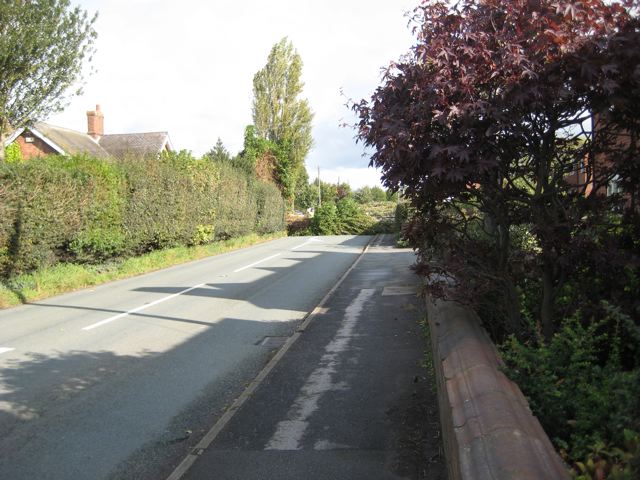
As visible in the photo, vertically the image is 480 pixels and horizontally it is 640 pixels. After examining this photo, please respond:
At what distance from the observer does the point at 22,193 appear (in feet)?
45.3

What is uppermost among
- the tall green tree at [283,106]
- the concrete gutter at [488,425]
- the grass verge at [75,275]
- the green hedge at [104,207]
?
the tall green tree at [283,106]

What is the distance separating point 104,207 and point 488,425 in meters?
17.1

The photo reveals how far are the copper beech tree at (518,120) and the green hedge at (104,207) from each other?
11818mm

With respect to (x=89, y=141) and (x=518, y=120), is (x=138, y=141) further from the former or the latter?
(x=518, y=120)

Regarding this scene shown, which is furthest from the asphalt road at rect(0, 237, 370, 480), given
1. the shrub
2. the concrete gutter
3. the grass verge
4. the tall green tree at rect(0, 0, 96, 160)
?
the shrub

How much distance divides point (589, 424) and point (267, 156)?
51.1 m

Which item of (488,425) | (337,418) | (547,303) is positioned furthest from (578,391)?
(337,418)

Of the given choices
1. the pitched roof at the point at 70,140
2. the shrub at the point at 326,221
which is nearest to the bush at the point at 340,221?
the shrub at the point at 326,221

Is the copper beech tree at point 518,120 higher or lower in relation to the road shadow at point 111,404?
higher

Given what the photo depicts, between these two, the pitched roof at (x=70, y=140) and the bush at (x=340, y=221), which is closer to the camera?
the pitched roof at (x=70, y=140)

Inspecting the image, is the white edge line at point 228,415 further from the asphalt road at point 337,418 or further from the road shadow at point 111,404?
the road shadow at point 111,404

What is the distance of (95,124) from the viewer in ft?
149

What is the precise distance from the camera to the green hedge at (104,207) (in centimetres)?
1391

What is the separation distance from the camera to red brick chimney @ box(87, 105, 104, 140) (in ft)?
148
